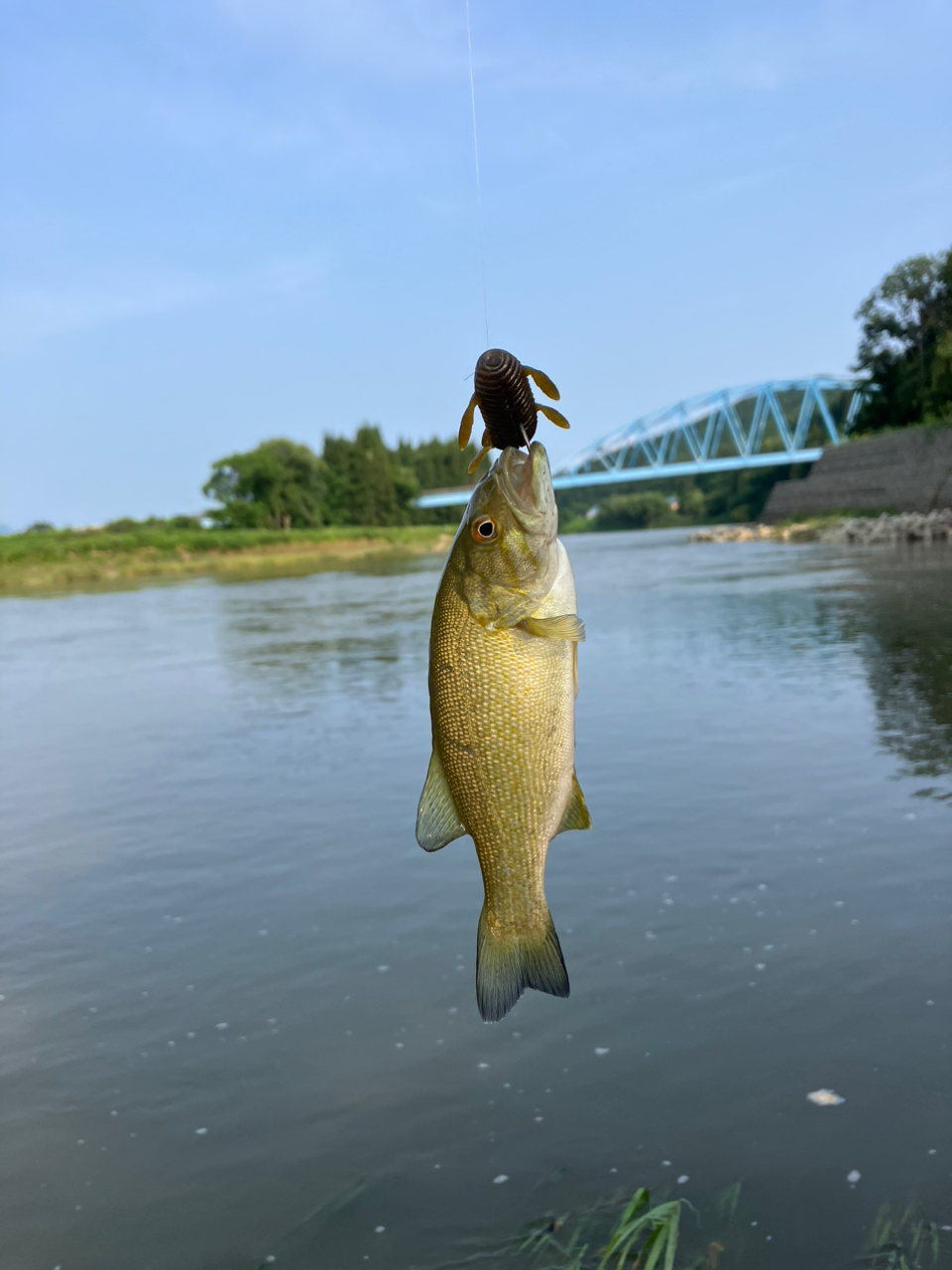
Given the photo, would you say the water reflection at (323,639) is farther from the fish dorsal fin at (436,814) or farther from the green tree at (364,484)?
the green tree at (364,484)

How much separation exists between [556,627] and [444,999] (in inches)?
157

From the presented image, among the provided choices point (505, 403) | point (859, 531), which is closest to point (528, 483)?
point (505, 403)

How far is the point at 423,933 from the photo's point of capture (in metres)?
6.62

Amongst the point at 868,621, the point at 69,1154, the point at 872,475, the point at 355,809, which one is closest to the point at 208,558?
the point at 872,475

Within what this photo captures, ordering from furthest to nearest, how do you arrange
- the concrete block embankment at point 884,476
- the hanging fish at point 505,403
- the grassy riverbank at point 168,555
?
the grassy riverbank at point 168,555 → the concrete block embankment at point 884,476 → the hanging fish at point 505,403

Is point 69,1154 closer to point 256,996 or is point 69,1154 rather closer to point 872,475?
point 256,996

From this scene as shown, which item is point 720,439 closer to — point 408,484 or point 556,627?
point 408,484

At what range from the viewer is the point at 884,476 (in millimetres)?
58219

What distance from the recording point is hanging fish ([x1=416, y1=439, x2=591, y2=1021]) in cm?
231

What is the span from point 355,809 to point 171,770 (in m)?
2.91

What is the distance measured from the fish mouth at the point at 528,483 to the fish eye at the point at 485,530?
0.05 meters

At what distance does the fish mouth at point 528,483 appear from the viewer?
222 cm

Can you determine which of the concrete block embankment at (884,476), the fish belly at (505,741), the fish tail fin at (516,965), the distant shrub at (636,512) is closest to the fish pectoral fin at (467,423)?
the fish belly at (505,741)

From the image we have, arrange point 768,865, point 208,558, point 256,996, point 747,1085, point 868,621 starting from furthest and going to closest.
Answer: point 208,558
point 868,621
point 768,865
point 256,996
point 747,1085
